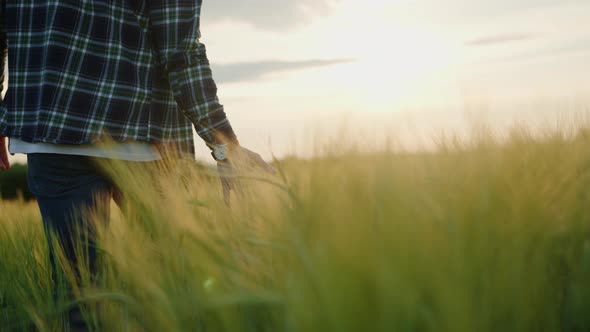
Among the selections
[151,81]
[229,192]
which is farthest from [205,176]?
[151,81]

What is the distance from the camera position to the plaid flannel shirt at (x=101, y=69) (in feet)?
4.89

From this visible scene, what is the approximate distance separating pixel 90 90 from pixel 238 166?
0.59 m

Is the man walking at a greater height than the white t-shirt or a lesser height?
greater

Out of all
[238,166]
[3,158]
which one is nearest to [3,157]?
[3,158]

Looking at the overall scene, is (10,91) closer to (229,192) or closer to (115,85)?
(115,85)

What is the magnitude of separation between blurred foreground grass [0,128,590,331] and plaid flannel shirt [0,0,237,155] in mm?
544

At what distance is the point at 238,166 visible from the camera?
122 centimetres

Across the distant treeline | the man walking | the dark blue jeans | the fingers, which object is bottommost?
the distant treeline

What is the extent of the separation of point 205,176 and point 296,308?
819 mm

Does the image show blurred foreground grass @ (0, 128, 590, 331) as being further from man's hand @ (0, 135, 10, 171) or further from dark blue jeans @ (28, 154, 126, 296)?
man's hand @ (0, 135, 10, 171)

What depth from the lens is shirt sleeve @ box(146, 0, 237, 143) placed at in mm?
1483

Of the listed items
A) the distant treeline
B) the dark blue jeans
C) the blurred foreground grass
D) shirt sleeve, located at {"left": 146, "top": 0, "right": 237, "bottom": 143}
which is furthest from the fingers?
the distant treeline

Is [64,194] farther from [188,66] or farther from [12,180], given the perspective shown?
[12,180]

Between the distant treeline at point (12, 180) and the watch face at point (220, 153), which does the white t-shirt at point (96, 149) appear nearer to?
the watch face at point (220, 153)
